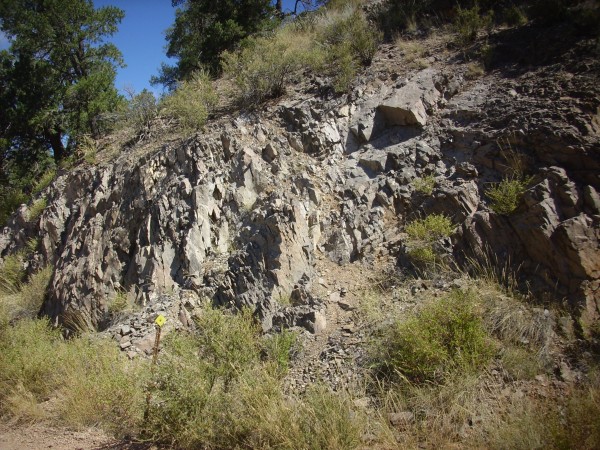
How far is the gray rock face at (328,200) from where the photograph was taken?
5.32 m

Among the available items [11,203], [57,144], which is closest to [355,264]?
[11,203]

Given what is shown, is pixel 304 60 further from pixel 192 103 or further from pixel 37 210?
pixel 37 210

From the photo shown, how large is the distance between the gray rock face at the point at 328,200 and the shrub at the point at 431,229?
17 cm

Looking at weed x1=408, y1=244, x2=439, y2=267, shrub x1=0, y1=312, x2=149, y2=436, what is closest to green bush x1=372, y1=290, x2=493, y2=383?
weed x1=408, y1=244, x2=439, y2=267

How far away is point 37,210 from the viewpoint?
36.7 feet

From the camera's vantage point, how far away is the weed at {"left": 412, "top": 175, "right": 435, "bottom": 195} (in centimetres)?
670

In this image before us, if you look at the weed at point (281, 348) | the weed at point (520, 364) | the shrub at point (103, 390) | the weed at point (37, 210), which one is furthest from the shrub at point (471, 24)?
the weed at point (37, 210)

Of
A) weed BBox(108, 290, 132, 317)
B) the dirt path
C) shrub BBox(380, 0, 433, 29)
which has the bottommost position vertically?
the dirt path

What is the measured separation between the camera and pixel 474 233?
18.7 ft

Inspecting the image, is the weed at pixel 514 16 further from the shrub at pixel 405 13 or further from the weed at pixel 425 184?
the weed at pixel 425 184

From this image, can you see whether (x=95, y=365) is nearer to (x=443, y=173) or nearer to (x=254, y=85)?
(x=443, y=173)

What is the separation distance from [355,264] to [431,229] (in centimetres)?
135

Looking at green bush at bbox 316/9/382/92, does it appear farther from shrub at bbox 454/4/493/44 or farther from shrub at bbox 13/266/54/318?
shrub at bbox 13/266/54/318

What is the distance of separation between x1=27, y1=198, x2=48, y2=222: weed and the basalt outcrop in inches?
60.3
